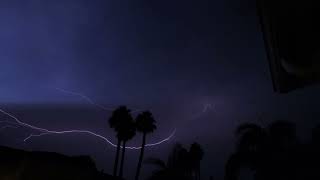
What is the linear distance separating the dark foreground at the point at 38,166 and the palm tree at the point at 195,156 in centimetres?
3781

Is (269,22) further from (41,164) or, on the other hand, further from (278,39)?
(41,164)

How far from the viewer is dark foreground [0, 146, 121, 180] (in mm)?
11758

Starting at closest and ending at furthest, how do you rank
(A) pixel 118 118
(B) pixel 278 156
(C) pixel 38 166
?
(C) pixel 38 166, (B) pixel 278 156, (A) pixel 118 118

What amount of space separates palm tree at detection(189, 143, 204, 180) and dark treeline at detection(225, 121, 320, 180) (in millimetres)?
15781

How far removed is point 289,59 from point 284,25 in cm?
52

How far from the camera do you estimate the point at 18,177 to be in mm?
11820

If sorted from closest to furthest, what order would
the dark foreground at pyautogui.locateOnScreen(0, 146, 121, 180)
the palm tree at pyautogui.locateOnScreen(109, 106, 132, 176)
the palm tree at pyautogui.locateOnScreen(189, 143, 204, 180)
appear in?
1. the dark foreground at pyautogui.locateOnScreen(0, 146, 121, 180)
2. the palm tree at pyautogui.locateOnScreen(109, 106, 132, 176)
3. the palm tree at pyautogui.locateOnScreen(189, 143, 204, 180)

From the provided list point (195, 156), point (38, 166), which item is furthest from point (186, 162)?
point (38, 166)

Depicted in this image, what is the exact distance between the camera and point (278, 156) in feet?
107

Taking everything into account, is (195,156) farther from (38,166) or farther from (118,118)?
(38,166)

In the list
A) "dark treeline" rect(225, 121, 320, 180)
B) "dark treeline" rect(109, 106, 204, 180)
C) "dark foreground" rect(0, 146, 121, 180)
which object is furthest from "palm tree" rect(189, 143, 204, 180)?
"dark foreground" rect(0, 146, 121, 180)

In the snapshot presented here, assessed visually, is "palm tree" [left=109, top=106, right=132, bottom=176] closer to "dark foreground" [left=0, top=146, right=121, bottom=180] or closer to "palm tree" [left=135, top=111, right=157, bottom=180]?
"palm tree" [left=135, top=111, right=157, bottom=180]

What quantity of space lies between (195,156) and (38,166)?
4069cm

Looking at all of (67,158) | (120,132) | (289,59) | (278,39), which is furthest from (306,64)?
(120,132)
